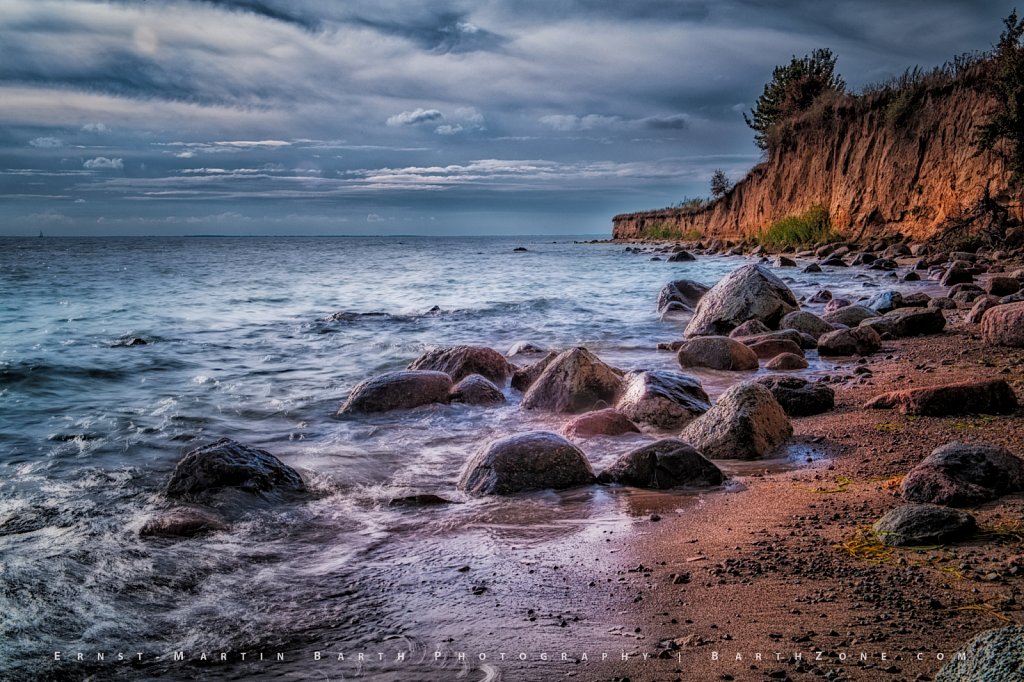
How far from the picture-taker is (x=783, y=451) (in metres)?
4.82

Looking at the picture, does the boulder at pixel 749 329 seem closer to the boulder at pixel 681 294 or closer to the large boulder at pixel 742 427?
the boulder at pixel 681 294

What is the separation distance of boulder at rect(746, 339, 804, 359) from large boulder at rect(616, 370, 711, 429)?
2.77m

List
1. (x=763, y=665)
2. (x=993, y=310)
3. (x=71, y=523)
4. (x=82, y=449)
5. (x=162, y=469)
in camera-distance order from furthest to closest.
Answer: (x=993, y=310), (x=82, y=449), (x=162, y=469), (x=71, y=523), (x=763, y=665)

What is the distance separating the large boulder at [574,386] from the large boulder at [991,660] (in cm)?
464

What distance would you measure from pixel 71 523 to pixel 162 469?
1162 millimetres

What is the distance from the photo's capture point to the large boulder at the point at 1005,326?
24.0ft

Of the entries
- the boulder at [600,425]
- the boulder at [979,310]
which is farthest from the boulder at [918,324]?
the boulder at [600,425]

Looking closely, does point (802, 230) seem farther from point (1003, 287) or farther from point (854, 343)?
point (854, 343)

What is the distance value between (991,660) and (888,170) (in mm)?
27816

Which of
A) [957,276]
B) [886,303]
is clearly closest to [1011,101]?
[957,276]

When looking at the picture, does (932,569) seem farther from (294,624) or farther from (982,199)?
(982,199)

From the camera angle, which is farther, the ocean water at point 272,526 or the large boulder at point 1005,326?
the large boulder at point 1005,326

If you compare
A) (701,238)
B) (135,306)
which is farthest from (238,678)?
(701,238)

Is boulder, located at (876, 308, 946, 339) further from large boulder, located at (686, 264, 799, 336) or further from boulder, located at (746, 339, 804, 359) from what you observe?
large boulder, located at (686, 264, 799, 336)
